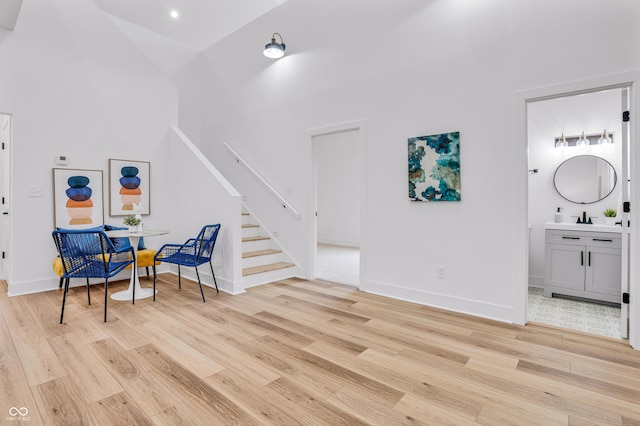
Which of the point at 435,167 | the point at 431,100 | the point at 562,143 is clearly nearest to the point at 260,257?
the point at 435,167

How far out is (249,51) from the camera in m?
5.48

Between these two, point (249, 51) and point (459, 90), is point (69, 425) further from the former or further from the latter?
point (249, 51)

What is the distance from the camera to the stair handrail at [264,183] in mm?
4966

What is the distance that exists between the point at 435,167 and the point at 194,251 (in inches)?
111

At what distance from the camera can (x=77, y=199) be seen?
4.47 meters

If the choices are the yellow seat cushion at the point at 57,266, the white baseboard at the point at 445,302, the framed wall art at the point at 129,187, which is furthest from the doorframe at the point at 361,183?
the yellow seat cushion at the point at 57,266

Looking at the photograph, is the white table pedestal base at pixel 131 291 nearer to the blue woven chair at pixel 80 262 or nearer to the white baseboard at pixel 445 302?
the blue woven chair at pixel 80 262

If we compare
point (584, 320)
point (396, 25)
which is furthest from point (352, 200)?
point (584, 320)

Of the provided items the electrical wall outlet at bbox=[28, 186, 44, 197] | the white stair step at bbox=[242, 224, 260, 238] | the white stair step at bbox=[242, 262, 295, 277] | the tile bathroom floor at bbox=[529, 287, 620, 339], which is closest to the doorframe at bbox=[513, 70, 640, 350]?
the tile bathroom floor at bbox=[529, 287, 620, 339]

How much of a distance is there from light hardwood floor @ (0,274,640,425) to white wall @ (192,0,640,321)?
23.2 inches

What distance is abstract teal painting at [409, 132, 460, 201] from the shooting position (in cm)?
344

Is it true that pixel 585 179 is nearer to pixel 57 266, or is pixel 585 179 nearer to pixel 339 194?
pixel 339 194

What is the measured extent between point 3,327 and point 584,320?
214 inches

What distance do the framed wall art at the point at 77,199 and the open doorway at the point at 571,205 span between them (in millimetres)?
5436
